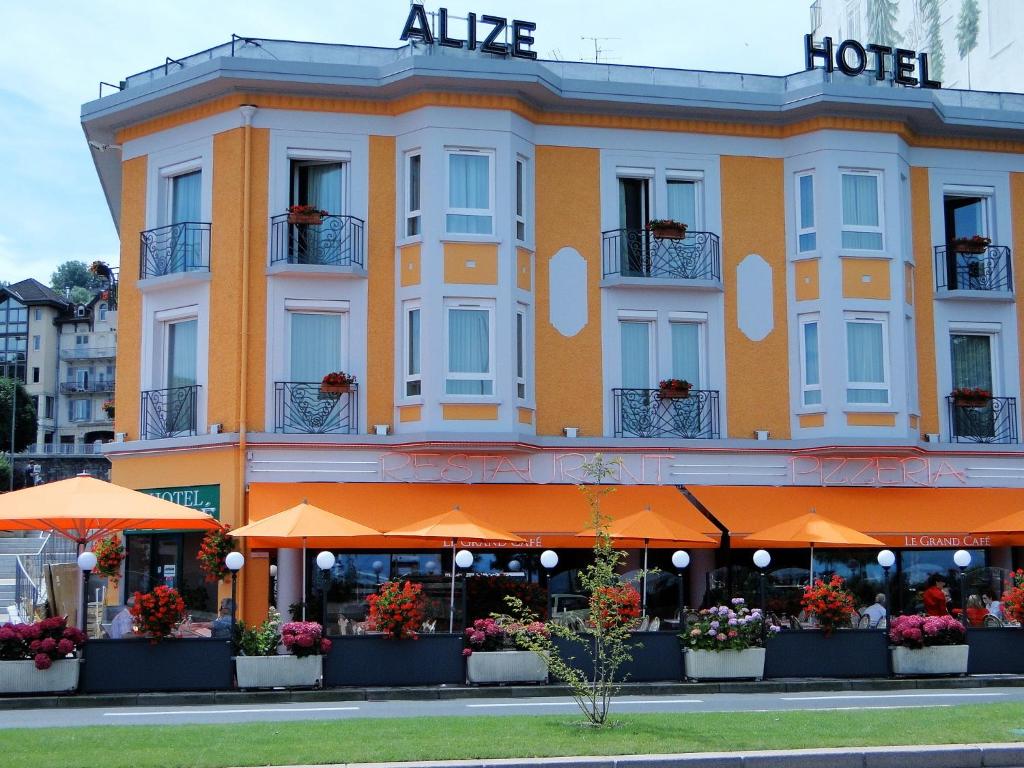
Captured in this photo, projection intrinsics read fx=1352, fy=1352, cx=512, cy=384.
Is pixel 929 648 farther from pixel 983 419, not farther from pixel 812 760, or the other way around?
pixel 812 760

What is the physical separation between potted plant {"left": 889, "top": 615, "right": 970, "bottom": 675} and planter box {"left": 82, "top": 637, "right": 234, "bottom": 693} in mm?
10113

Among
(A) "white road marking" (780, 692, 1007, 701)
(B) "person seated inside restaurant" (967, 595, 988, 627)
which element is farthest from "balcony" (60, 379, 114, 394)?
(A) "white road marking" (780, 692, 1007, 701)

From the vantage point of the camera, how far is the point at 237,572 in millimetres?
23812

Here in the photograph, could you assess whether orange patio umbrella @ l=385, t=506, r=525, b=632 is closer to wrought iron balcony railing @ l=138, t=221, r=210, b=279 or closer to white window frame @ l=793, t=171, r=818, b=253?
wrought iron balcony railing @ l=138, t=221, r=210, b=279

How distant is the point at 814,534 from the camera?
73.3 ft

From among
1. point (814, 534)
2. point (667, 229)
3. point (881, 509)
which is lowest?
point (814, 534)

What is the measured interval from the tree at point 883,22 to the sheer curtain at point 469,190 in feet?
86.3

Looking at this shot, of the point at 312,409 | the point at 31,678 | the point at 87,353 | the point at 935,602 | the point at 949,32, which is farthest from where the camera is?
the point at 87,353

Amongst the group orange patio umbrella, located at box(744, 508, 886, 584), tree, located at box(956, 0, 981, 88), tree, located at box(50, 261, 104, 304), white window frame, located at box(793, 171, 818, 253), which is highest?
tree, located at box(50, 261, 104, 304)

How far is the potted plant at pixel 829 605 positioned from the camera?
67.2 feet

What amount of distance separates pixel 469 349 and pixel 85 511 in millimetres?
8329

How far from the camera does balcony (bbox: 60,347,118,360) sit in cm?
12581

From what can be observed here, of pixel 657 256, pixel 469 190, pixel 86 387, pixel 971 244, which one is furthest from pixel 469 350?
pixel 86 387

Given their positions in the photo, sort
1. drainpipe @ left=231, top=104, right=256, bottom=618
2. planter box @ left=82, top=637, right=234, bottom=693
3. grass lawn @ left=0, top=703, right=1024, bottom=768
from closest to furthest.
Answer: grass lawn @ left=0, top=703, right=1024, bottom=768
planter box @ left=82, top=637, right=234, bottom=693
drainpipe @ left=231, top=104, right=256, bottom=618
